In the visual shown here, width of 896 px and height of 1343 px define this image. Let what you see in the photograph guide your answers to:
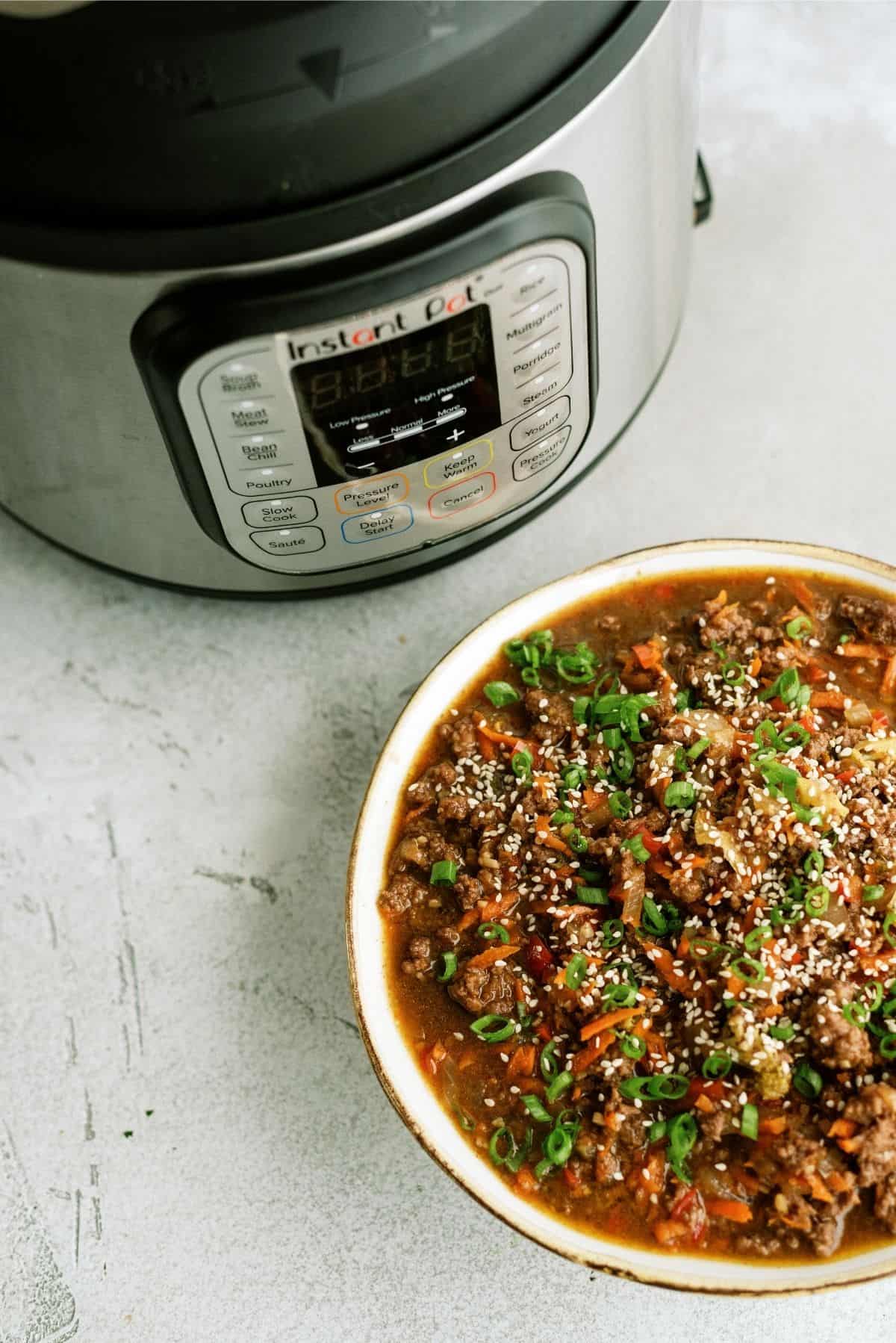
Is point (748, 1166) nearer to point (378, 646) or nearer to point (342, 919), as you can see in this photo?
point (342, 919)

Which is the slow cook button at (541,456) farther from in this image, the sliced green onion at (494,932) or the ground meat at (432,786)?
the sliced green onion at (494,932)

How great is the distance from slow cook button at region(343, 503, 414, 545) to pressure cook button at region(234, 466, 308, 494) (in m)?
0.11

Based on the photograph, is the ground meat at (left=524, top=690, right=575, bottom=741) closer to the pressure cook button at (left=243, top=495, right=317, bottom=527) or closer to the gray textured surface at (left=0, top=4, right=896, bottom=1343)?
the gray textured surface at (left=0, top=4, right=896, bottom=1343)

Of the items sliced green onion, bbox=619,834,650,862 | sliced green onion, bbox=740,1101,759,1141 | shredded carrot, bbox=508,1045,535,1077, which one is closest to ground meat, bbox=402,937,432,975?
shredded carrot, bbox=508,1045,535,1077

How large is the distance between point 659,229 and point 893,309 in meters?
0.69

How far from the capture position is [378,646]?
192cm

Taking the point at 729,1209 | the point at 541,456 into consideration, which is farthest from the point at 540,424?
the point at 729,1209

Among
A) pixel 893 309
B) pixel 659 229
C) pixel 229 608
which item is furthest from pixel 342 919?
pixel 893 309

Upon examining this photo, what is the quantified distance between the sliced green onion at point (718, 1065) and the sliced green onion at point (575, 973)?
6.6 inches

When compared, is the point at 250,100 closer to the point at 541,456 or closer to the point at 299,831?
the point at 541,456

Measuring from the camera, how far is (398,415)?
A: 1427 mm

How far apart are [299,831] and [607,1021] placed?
0.55 metres

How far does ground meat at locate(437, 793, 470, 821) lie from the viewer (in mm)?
1632

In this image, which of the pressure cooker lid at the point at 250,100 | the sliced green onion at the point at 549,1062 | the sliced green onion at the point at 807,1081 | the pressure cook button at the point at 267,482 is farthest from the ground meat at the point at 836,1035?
the pressure cooker lid at the point at 250,100
